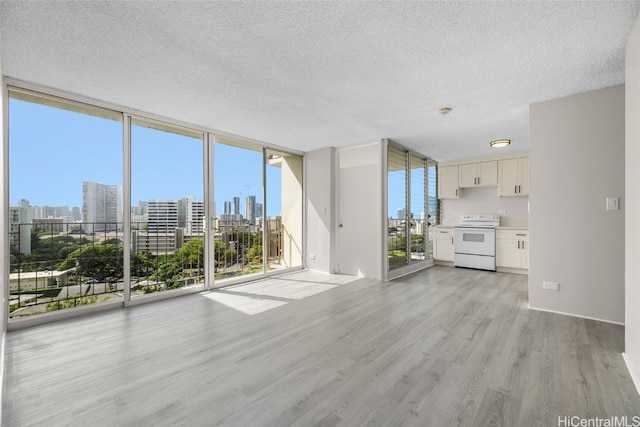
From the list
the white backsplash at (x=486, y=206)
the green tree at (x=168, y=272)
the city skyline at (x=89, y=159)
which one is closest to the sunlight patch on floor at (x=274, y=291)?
the green tree at (x=168, y=272)

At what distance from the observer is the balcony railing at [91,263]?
10.2 feet

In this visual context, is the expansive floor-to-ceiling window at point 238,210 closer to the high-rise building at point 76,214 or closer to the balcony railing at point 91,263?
the balcony railing at point 91,263

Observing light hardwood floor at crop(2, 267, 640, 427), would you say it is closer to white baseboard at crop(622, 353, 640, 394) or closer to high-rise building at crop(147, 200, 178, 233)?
white baseboard at crop(622, 353, 640, 394)

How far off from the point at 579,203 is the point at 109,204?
5.33 meters

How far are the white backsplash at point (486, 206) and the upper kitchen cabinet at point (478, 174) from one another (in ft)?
1.15

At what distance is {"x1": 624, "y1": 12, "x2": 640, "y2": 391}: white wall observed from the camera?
1874 millimetres

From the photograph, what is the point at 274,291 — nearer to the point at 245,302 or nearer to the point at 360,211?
the point at 245,302

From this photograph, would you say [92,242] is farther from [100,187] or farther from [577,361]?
[577,361]

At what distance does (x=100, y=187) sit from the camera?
136 inches

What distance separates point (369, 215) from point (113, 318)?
12.9 ft

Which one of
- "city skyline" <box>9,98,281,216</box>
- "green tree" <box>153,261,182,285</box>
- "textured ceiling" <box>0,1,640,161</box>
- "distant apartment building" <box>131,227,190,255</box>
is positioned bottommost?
"green tree" <box>153,261,182,285</box>

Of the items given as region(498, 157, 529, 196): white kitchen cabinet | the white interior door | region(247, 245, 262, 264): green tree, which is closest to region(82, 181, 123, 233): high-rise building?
region(247, 245, 262, 264): green tree

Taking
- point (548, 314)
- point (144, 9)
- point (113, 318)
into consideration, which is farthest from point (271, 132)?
point (548, 314)

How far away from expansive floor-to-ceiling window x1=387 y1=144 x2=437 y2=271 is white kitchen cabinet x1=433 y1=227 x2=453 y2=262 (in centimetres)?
13
